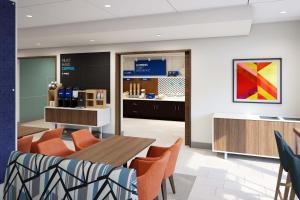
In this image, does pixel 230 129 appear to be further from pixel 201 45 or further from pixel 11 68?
pixel 11 68

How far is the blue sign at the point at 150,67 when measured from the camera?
30.8 feet

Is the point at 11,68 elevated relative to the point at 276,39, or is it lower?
lower

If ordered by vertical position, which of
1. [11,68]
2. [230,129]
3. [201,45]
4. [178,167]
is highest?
[201,45]

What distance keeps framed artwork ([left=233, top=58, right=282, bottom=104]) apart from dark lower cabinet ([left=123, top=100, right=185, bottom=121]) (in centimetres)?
397

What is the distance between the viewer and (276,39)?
4727mm

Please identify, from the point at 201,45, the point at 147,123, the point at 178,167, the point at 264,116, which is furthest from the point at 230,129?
the point at 147,123

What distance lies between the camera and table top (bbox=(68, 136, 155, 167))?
238 centimetres

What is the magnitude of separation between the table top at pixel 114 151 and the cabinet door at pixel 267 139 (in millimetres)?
2381

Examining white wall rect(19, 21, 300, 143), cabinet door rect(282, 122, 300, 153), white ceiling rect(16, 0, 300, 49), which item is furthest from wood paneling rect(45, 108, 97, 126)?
cabinet door rect(282, 122, 300, 153)

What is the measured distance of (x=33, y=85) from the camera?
28.6 ft

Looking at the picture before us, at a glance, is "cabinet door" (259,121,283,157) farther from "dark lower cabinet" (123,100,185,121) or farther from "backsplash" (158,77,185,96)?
"backsplash" (158,77,185,96)

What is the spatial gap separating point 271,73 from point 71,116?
477 centimetres

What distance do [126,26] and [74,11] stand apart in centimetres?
96

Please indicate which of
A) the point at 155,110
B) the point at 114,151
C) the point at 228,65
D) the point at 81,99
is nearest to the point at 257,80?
the point at 228,65
